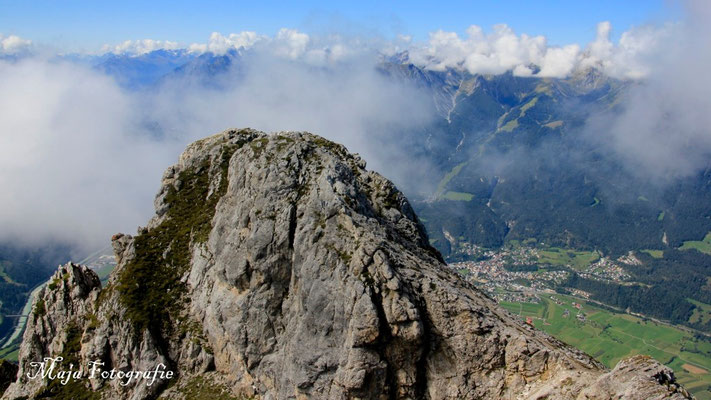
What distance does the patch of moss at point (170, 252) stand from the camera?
4453 cm

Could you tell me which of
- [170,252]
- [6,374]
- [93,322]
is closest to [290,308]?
[170,252]

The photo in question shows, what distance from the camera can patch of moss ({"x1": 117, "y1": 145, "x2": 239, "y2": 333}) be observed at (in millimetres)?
44531

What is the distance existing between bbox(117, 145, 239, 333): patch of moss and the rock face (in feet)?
0.49

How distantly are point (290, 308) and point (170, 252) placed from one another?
767 inches

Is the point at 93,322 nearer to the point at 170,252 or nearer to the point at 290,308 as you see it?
the point at 170,252

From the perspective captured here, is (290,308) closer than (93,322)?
Yes

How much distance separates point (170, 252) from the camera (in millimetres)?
49219

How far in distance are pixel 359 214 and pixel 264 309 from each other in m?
12.2

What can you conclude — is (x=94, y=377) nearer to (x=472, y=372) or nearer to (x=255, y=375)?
(x=255, y=375)

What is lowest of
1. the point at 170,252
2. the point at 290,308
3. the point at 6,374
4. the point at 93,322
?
the point at 6,374

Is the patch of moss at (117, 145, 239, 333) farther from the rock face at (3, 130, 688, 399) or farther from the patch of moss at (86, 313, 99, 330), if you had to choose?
the patch of moss at (86, 313, 99, 330)

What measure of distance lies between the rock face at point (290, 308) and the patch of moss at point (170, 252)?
15 cm

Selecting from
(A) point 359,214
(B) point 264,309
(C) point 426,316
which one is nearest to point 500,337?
(C) point 426,316

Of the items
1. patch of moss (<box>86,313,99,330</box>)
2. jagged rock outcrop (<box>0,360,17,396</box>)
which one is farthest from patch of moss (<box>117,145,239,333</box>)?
jagged rock outcrop (<box>0,360,17,396</box>)
